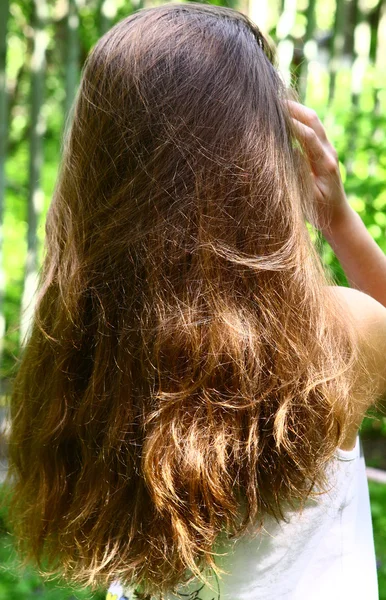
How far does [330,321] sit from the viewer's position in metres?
1.33

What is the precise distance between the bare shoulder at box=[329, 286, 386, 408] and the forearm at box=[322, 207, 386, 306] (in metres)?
0.22

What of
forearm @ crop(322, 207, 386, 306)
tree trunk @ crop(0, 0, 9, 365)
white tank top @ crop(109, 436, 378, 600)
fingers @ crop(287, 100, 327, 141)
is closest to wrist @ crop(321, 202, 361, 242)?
forearm @ crop(322, 207, 386, 306)

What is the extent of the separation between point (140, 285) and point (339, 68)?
113 inches

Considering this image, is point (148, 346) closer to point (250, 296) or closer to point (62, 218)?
point (250, 296)

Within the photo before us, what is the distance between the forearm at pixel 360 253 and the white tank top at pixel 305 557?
39cm

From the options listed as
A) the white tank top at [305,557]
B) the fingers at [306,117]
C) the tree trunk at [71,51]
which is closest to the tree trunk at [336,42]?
the tree trunk at [71,51]

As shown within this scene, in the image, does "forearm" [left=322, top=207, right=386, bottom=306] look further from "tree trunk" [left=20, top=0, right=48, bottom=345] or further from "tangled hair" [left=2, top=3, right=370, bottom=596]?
"tree trunk" [left=20, top=0, right=48, bottom=345]

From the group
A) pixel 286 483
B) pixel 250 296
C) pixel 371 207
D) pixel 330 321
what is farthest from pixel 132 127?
pixel 371 207

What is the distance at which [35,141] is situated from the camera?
3.33 m

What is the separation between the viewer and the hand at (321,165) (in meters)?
1.50

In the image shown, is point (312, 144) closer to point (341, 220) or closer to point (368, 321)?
point (341, 220)

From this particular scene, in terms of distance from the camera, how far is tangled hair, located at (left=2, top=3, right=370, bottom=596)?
51.0 inches

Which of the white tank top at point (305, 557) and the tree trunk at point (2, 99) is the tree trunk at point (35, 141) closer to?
the tree trunk at point (2, 99)

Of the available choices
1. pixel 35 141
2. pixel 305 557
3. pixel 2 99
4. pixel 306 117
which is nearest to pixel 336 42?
pixel 35 141
